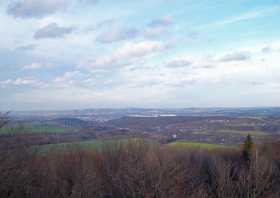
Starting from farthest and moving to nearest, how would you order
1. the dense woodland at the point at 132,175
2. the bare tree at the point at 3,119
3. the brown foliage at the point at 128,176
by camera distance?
the dense woodland at the point at 132,175
the brown foliage at the point at 128,176
the bare tree at the point at 3,119

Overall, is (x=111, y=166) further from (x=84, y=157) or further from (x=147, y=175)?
(x=147, y=175)

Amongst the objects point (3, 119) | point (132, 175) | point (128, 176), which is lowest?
point (128, 176)

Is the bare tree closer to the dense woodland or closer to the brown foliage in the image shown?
the dense woodland

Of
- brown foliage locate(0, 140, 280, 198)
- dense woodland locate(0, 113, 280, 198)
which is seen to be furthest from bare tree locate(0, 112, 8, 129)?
brown foliage locate(0, 140, 280, 198)

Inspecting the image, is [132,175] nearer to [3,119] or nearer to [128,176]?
[128,176]

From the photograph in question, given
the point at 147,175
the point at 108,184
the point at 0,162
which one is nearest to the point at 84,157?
the point at 108,184

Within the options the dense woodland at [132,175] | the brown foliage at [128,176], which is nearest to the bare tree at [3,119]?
the dense woodland at [132,175]

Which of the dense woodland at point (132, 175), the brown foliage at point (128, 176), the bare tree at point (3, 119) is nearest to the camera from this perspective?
the bare tree at point (3, 119)

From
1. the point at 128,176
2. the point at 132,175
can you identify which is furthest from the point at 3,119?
the point at 128,176

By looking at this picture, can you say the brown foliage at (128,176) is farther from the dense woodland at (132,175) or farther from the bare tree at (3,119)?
the bare tree at (3,119)
